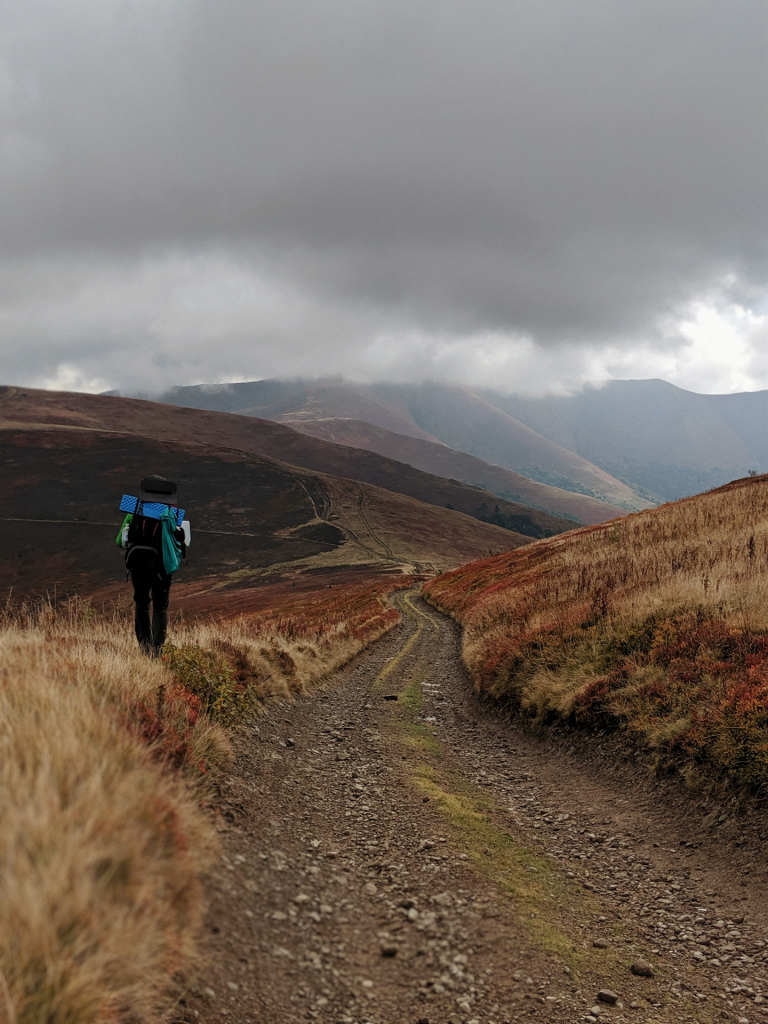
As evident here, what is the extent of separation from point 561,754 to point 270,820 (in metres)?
5.64

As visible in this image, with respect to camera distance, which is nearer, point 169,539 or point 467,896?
point 467,896

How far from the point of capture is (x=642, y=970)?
15.1ft

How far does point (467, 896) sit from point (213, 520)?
501 ft

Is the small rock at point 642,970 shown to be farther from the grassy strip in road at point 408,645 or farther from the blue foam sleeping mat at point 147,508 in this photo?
the grassy strip in road at point 408,645

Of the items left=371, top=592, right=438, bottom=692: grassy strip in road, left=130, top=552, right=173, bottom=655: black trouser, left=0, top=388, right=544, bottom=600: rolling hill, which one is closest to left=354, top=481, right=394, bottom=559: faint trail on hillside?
left=0, top=388, right=544, bottom=600: rolling hill

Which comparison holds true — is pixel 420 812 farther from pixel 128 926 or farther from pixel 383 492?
pixel 383 492

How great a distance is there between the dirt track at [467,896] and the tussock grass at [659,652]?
2.82 feet

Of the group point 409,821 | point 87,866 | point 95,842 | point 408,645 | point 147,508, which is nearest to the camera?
point 87,866

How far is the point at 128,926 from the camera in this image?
110 inches

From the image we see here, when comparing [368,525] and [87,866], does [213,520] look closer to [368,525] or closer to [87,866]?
[368,525]

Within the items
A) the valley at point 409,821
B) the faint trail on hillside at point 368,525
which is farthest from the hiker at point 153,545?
the faint trail on hillside at point 368,525

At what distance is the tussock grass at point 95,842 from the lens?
240 cm

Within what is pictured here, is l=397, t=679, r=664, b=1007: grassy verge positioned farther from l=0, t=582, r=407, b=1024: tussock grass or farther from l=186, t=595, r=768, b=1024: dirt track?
l=0, t=582, r=407, b=1024: tussock grass

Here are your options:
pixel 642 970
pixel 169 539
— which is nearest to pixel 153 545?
pixel 169 539
